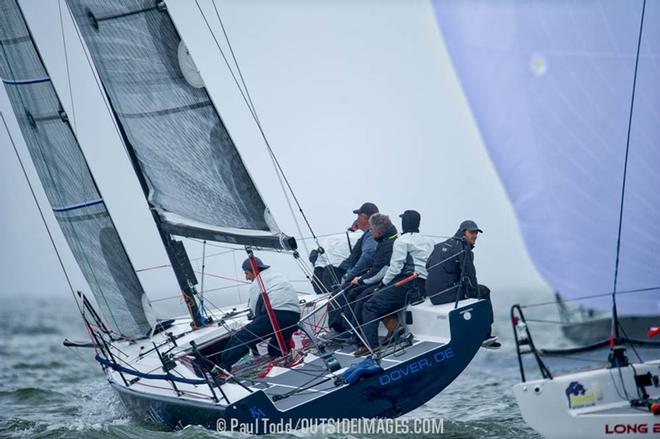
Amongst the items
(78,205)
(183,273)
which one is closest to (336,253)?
(183,273)

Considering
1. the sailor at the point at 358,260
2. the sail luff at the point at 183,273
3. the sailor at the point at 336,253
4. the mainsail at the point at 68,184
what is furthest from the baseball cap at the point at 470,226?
the mainsail at the point at 68,184

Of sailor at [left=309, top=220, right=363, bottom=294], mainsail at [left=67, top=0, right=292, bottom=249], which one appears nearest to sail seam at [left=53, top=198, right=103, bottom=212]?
mainsail at [left=67, top=0, right=292, bottom=249]

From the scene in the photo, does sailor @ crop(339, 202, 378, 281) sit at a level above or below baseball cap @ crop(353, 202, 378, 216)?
below

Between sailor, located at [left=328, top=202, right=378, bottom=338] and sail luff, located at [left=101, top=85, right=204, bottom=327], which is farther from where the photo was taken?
sail luff, located at [left=101, top=85, right=204, bottom=327]

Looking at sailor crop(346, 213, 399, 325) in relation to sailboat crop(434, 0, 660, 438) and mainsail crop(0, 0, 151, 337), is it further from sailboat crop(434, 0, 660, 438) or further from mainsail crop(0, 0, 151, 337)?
mainsail crop(0, 0, 151, 337)

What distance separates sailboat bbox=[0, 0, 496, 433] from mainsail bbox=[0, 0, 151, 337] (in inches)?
0.6

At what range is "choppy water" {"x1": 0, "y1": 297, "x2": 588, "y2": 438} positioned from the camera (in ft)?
27.8

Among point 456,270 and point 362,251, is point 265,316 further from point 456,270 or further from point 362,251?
point 456,270

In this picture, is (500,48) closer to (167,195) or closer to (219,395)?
(167,195)

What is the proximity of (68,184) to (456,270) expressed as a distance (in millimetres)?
4214

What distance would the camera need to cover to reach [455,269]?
8203 millimetres

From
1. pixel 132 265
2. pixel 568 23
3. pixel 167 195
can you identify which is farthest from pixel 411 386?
pixel 568 23

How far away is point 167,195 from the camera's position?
9047 mm

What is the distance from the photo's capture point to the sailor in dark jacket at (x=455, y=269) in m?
8.11
